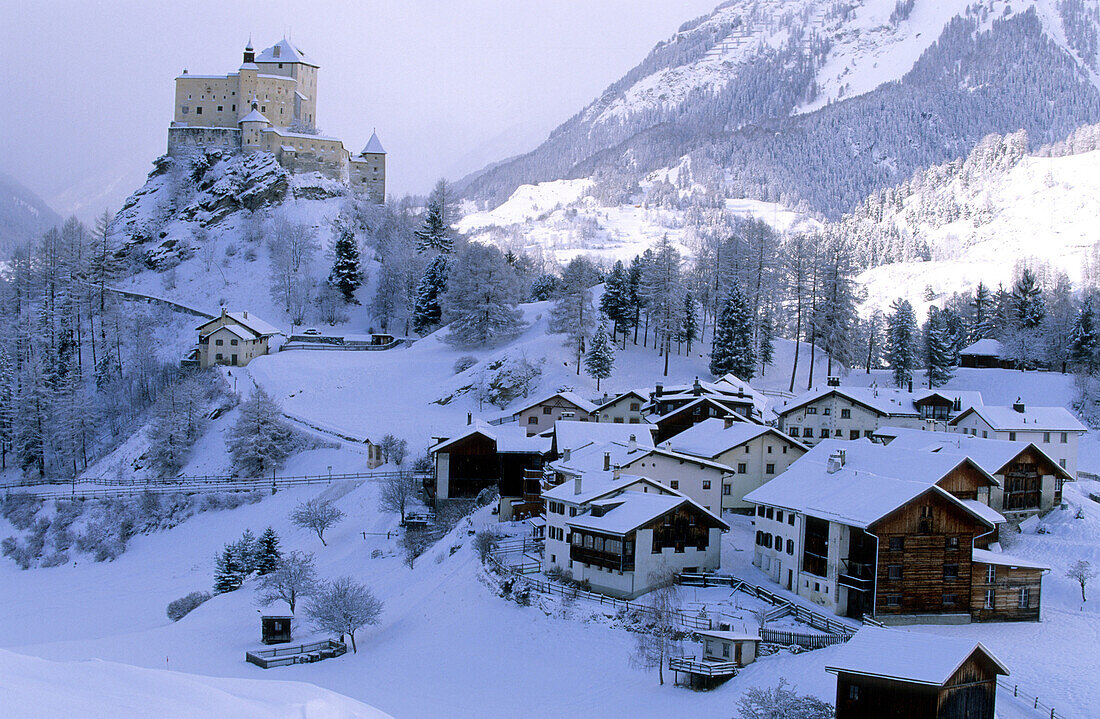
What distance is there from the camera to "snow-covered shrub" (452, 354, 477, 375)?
265 feet

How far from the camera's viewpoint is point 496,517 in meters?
51.6

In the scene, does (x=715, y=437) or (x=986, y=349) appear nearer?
(x=715, y=437)

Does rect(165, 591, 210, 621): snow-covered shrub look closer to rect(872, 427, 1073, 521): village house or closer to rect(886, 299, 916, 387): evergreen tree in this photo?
rect(872, 427, 1073, 521): village house

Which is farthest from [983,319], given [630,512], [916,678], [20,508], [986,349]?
[20,508]

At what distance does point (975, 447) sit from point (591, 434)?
20998 mm

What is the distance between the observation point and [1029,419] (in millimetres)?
57812

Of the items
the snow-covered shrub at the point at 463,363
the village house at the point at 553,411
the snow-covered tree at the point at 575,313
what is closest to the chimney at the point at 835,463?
the village house at the point at 553,411

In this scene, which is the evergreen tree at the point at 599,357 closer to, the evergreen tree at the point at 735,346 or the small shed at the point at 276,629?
the evergreen tree at the point at 735,346

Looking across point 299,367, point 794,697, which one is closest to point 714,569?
point 794,697

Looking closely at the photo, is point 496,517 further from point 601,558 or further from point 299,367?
point 299,367

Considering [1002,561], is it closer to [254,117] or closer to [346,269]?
[346,269]

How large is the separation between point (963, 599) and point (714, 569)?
10052 millimetres

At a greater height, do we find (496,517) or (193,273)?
(193,273)

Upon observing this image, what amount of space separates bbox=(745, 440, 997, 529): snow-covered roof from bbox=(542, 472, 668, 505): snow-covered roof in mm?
5015
